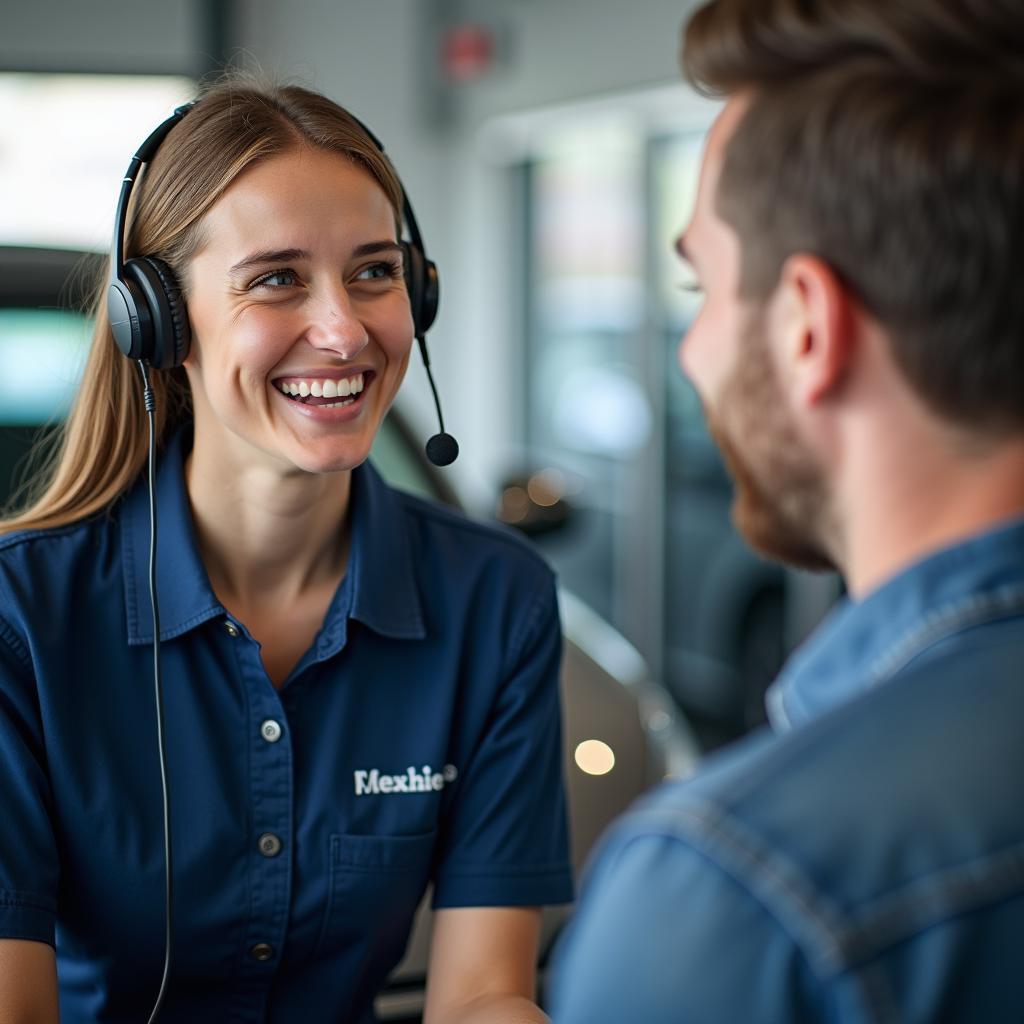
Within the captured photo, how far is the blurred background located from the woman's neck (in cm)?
261

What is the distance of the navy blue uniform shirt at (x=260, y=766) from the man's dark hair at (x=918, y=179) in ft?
2.56

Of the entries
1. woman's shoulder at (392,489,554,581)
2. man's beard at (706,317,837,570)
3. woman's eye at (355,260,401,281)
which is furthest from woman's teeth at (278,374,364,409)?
man's beard at (706,317,837,570)

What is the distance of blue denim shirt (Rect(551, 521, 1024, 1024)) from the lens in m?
0.73

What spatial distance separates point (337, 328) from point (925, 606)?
783 mm

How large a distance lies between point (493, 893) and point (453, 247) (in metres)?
6.10

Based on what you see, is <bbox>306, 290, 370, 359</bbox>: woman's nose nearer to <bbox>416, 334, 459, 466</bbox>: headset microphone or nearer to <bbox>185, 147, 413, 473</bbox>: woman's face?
<bbox>185, 147, 413, 473</bbox>: woman's face

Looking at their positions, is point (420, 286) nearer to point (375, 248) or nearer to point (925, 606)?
point (375, 248)

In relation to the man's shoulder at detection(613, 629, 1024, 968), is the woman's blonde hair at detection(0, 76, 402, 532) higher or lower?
higher

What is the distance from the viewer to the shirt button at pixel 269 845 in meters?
1.50

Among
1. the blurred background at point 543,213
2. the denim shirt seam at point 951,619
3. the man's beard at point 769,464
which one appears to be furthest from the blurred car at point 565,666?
the blurred background at point 543,213

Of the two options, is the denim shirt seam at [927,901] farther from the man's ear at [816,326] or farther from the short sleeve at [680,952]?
the man's ear at [816,326]

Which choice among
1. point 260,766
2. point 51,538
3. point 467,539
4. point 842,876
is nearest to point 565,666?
point 467,539

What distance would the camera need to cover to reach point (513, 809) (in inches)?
63.7

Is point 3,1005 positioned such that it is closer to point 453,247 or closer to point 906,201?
point 906,201
